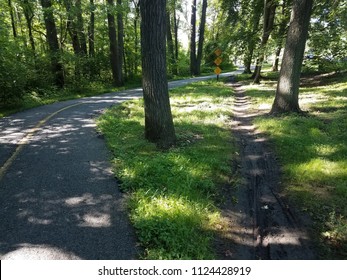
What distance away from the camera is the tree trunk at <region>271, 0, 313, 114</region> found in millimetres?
8039

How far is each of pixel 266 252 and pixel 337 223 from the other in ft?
4.07

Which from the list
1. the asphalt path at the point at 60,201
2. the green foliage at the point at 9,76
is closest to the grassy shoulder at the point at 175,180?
the asphalt path at the point at 60,201

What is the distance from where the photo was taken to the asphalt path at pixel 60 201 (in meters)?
3.04

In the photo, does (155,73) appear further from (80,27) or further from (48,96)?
(80,27)

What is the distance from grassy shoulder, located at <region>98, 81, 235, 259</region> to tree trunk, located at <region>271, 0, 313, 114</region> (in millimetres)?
A: 2101

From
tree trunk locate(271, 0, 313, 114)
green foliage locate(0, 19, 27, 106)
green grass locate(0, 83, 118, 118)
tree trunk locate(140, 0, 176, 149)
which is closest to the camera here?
tree trunk locate(140, 0, 176, 149)

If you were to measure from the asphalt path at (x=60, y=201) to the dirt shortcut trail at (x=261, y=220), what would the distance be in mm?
1371

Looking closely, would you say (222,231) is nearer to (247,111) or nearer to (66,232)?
(66,232)

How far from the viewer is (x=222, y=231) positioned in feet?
11.7

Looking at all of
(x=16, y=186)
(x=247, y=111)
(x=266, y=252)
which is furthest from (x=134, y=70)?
(x=266, y=252)

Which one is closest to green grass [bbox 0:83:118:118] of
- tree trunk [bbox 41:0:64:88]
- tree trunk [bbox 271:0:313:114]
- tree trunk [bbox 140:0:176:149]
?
tree trunk [bbox 41:0:64:88]

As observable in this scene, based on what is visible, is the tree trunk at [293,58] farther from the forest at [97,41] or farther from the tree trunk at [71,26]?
the tree trunk at [71,26]

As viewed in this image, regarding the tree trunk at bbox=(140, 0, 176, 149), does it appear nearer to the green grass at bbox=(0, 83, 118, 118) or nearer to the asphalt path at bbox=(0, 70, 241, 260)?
the asphalt path at bbox=(0, 70, 241, 260)

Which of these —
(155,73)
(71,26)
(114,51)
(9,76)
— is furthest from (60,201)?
(71,26)
